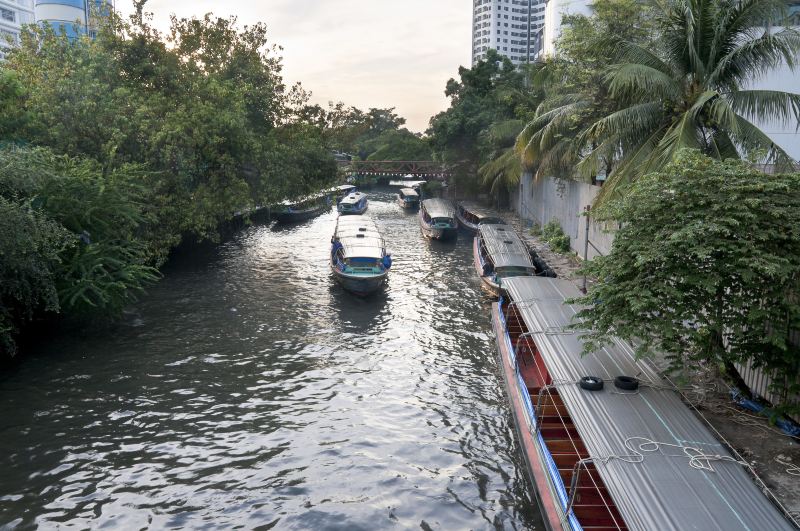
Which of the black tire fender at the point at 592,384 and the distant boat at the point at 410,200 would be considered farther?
the distant boat at the point at 410,200

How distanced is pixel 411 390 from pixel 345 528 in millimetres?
6188

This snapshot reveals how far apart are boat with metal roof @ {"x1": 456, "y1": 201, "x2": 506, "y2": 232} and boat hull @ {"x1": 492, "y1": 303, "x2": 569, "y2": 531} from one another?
24748mm

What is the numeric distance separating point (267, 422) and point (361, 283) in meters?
11.1

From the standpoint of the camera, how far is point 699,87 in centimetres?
1577

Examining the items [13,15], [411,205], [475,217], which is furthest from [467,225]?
[13,15]

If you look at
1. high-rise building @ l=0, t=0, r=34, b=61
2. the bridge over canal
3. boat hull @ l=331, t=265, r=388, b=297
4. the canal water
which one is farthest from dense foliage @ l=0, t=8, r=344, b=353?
high-rise building @ l=0, t=0, r=34, b=61

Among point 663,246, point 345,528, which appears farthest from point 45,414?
point 663,246

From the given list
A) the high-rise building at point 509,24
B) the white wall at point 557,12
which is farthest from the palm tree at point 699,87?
the high-rise building at point 509,24

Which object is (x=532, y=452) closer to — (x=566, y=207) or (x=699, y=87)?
(x=699, y=87)

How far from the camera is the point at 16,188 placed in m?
17.3

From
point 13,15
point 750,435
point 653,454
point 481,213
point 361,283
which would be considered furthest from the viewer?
point 13,15

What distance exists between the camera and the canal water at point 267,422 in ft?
37.4

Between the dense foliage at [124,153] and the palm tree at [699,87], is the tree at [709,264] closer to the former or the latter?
the palm tree at [699,87]

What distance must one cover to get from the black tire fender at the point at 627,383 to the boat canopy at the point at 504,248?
1411cm
